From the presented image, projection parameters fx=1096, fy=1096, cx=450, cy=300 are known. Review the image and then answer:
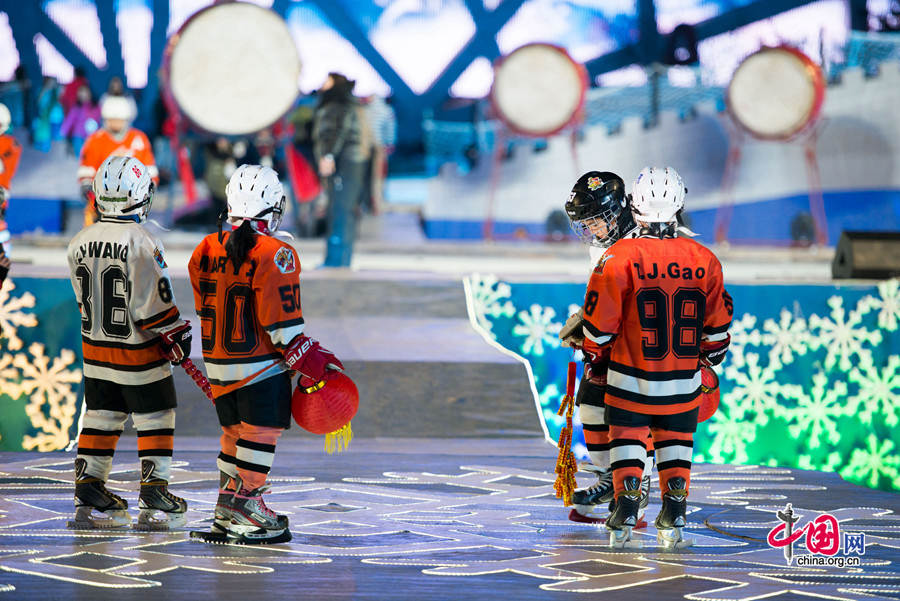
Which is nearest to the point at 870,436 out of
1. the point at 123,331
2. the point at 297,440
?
the point at 297,440

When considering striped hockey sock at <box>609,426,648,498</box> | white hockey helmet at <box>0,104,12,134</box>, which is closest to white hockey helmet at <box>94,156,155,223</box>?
striped hockey sock at <box>609,426,648,498</box>

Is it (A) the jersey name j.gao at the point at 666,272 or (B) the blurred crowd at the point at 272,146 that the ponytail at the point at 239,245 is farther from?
(B) the blurred crowd at the point at 272,146

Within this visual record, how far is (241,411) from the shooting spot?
143 inches

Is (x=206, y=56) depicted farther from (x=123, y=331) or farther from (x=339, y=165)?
(x=123, y=331)

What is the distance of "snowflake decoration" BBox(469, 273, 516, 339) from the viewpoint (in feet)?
23.5

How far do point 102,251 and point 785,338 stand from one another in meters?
4.54

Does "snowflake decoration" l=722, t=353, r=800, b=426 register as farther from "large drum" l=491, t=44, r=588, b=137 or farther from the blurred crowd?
"large drum" l=491, t=44, r=588, b=137

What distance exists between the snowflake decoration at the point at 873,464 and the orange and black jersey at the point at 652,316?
12.1 feet

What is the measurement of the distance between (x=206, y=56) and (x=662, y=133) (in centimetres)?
591

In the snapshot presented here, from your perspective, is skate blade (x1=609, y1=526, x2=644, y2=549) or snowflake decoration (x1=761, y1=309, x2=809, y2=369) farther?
snowflake decoration (x1=761, y1=309, x2=809, y2=369)

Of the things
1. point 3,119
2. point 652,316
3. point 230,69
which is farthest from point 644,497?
point 230,69

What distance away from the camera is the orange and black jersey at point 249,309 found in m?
3.56

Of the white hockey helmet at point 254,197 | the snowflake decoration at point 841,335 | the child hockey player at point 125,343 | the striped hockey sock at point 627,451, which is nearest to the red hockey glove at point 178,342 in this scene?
the child hockey player at point 125,343

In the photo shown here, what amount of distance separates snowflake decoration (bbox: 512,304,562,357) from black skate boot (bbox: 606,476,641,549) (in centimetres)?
327
